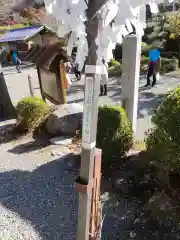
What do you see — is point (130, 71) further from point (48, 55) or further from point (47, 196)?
point (47, 196)

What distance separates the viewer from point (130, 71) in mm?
5840

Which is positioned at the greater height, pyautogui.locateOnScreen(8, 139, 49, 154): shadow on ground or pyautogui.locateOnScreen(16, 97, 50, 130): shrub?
pyautogui.locateOnScreen(16, 97, 50, 130): shrub

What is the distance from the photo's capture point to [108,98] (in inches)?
405

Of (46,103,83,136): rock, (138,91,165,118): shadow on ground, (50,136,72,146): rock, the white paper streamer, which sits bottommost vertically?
(138,91,165,118): shadow on ground

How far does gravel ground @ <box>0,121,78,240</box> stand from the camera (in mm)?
4102

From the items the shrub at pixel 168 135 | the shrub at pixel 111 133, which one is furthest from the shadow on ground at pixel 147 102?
the shrub at pixel 168 135

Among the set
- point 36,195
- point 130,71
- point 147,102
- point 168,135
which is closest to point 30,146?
point 36,195

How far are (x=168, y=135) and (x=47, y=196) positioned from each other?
188 centimetres

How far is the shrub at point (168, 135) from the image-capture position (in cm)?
404

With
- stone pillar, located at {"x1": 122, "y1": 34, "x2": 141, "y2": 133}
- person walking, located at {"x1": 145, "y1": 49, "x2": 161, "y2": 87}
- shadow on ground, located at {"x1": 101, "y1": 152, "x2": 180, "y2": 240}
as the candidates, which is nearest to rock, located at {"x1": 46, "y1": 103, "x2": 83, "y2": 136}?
stone pillar, located at {"x1": 122, "y1": 34, "x2": 141, "y2": 133}

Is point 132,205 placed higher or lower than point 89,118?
lower

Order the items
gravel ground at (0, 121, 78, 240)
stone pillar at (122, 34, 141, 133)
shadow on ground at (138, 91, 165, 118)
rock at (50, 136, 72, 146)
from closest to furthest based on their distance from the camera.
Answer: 1. gravel ground at (0, 121, 78, 240)
2. stone pillar at (122, 34, 141, 133)
3. rock at (50, 136, 72, 146)
4. shadow on ground at (138, 91, 165, 118)

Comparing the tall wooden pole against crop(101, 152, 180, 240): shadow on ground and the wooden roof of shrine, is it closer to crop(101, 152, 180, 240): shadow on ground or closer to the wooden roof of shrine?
crop(101, 152, 180, 240): shadow on ground

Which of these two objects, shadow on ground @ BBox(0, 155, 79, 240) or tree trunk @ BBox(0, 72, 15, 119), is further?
tree trunk @ BBox(0, 72, 15, 119)
